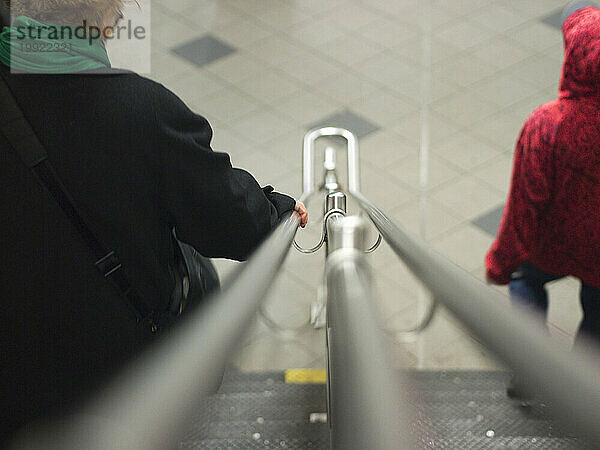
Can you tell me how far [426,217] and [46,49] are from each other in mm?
2658

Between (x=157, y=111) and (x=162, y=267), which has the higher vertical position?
(x=157, y=111)

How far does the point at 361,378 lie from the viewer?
1.62 feet

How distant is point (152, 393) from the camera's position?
0.39 m

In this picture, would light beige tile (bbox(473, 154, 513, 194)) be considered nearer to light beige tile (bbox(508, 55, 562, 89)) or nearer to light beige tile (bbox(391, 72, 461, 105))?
light beige tile (bbox(391, 72, 461, 105))

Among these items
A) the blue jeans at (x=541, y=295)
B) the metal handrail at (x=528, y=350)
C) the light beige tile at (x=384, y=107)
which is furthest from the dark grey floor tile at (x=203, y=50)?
the metal handrail at (x=528, y=350)

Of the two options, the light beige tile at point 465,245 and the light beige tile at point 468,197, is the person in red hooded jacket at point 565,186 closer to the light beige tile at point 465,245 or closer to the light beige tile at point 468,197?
the light beige tile at point 465,245

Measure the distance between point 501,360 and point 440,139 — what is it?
374 centimetres

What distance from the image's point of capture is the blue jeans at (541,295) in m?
2.05

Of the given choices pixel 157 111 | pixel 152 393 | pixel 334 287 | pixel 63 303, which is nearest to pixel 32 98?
pixel 157 111

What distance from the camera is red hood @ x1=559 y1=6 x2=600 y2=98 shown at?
1.65 m

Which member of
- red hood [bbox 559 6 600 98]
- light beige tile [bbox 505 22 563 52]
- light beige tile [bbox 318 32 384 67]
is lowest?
light beige tile [bbox 318 32 384 67]

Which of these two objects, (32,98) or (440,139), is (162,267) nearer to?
(32,98)

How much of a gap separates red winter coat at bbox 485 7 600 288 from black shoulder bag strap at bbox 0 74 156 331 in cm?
104

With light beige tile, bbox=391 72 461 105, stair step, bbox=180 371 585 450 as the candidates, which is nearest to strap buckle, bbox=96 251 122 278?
stair step, bbox=180 371 585 450
